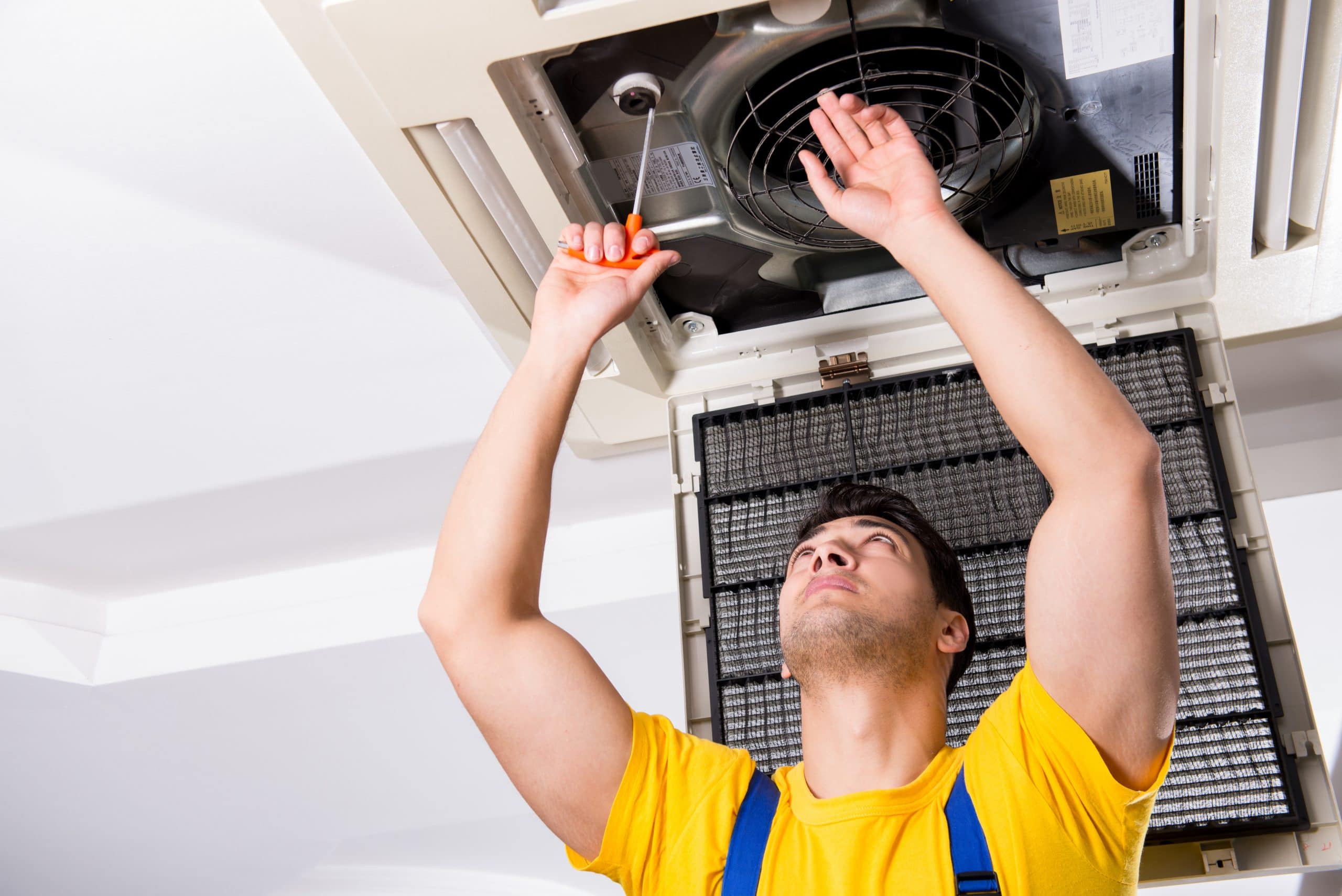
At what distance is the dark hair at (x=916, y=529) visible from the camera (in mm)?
1549

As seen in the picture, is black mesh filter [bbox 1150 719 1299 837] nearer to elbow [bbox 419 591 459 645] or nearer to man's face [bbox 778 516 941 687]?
man's face [bbox 778 516 941 687]

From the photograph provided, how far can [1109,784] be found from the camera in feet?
3.73

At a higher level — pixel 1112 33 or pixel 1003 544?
pixel 1112 33

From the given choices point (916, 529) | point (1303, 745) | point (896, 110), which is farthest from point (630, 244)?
point (1303, 745)

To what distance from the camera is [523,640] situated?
127 cm

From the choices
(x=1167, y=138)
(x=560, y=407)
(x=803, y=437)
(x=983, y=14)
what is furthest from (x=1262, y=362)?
(x=560, y=407)

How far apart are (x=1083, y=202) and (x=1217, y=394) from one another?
39cm

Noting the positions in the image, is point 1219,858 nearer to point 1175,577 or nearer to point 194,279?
point 1175,577

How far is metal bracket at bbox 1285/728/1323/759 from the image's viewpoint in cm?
159

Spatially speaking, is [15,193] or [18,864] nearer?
[15,193]

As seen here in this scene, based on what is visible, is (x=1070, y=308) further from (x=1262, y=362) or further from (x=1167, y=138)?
(x=1262, y=362)

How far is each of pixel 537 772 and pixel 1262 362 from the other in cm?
183

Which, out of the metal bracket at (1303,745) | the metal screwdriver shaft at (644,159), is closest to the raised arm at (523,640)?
the metal screwdriver shaft at (644,159)

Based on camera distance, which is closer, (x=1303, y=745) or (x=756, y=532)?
(x=1303, y=745)
